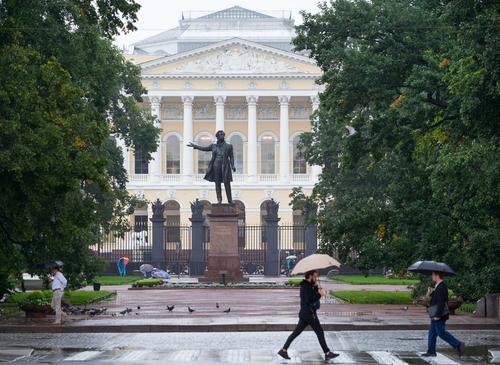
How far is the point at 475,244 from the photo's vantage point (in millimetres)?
27375

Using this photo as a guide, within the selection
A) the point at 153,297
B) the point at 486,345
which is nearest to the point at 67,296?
the point at 153,297

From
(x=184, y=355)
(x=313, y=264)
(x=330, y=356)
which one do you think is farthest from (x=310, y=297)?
(x=184, y=355)

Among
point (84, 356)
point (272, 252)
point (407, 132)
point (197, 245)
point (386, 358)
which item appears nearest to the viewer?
point (386, 358)

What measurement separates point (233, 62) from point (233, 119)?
456cm

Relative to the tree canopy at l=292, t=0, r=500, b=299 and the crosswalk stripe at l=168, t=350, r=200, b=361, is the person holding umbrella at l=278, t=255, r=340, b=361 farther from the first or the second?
the tree canopy at l=292, t=0, r=500, b=299

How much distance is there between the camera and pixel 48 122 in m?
26.6

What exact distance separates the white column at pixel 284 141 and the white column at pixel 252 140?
2.03 meters

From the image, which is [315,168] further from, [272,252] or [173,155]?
[272,252]

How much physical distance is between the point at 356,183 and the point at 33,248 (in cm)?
2705

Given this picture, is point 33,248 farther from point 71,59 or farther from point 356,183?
point 356,183

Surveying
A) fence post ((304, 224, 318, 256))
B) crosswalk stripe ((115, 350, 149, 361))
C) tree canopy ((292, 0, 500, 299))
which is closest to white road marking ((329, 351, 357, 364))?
crosswalk stripe ((115, 350, 149, 361))

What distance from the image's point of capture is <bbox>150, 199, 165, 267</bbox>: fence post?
2437 inches

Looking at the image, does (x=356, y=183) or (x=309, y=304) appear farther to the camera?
(x=356, y=183)

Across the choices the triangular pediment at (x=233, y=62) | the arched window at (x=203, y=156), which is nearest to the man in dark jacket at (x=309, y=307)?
the triangular pediment at (x=233, y=62)
